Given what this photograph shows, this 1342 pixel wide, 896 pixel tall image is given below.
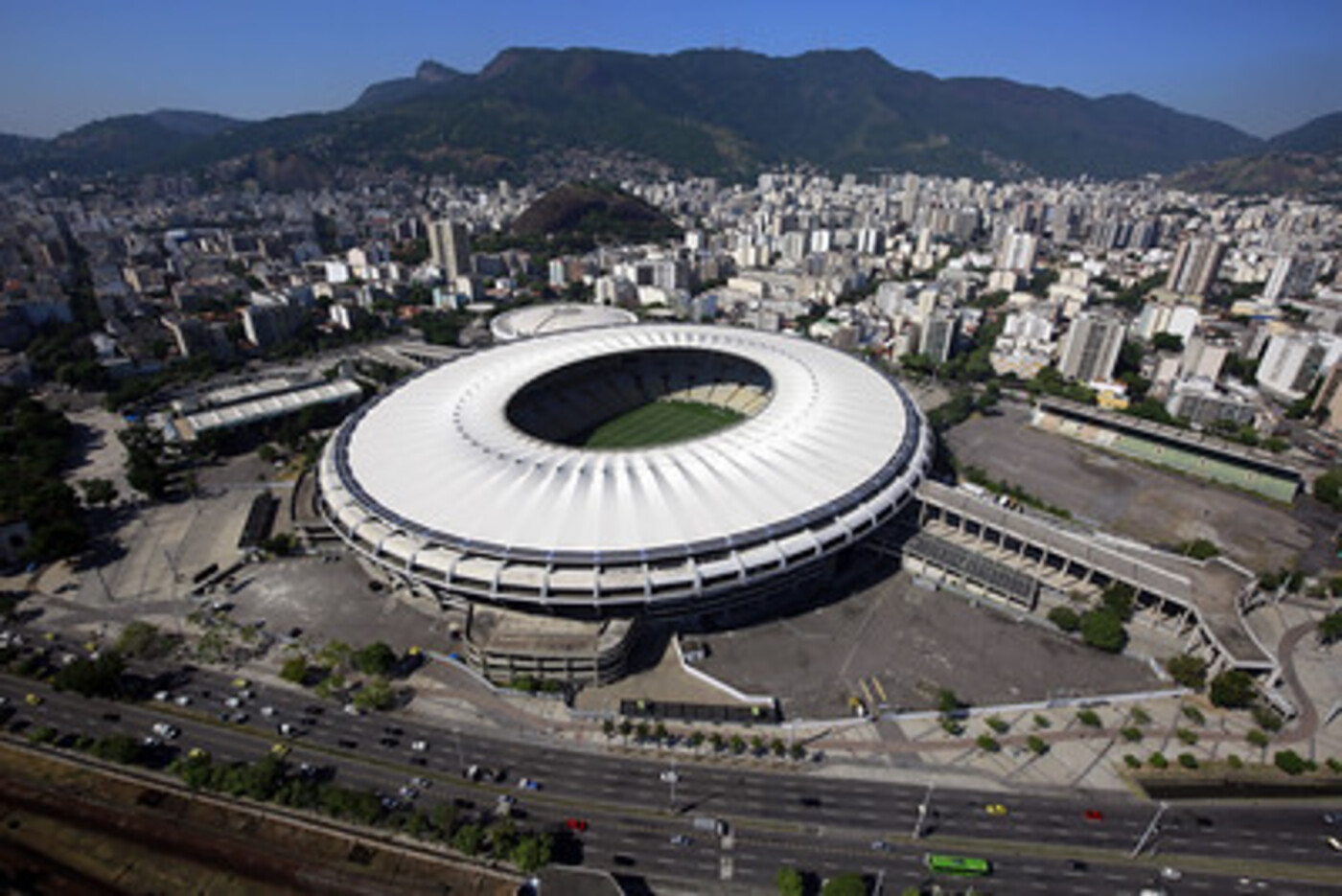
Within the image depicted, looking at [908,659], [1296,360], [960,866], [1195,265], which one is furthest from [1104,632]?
[1195,265]

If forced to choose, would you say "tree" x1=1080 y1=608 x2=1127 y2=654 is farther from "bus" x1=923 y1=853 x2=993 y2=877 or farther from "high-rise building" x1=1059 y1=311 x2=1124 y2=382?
"high-rise building" x1=1059 y1=311 x2=1124 y2=382

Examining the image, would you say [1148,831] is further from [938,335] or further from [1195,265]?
[1195,265]

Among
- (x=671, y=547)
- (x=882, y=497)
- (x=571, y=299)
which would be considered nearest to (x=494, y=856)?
(x=671, y=547)

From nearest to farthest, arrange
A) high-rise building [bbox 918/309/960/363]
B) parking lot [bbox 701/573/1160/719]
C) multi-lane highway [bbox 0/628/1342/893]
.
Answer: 1. multi-lane highway [bbox 0/628/1342/893]
2. parking lot [bbox 701/573/1160/719]
3. high-rise building [bbox 918/309/960/363]

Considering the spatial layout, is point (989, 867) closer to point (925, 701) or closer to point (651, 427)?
point (925, 701)

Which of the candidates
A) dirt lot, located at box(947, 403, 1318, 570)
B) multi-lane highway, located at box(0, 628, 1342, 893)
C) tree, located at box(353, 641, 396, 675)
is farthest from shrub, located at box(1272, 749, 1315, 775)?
tree, located at box(353, 641, 396, 675)

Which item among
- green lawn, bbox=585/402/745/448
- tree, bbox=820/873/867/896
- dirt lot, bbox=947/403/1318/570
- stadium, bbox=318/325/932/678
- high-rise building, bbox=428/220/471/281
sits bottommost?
tree, bbox=820/873/867/896
